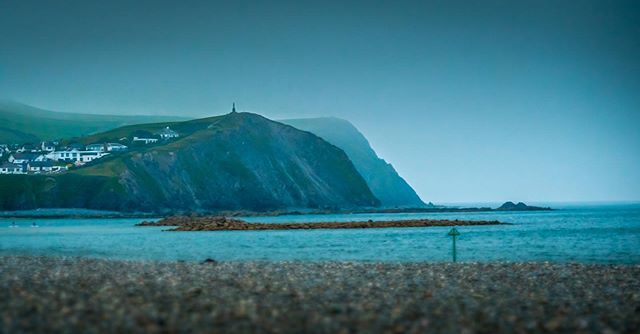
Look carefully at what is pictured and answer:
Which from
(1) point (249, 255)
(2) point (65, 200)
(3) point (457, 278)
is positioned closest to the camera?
(3) point (457, 278)

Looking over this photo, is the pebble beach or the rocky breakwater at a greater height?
the rocky breakwater

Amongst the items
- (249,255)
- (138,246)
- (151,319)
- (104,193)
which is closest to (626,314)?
(151,319)

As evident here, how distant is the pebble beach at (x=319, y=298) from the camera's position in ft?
47.5

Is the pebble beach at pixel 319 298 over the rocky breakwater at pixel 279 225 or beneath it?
beneath

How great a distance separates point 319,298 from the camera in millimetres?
20703

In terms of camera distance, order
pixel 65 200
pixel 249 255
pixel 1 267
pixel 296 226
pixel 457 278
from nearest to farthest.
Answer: pixel 457 278 → pixel 1 267 → pixel 249 255 → pixel 296 226 → pixel 65 200

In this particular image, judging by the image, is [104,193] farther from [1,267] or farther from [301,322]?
[301,322]

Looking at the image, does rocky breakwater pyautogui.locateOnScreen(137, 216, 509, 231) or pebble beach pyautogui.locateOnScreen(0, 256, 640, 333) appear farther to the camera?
rocky breakwater pyautogui.locateOnScreen(137, 216, 509, 231)

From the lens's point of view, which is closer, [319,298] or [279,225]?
[319,298]

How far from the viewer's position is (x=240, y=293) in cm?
2175

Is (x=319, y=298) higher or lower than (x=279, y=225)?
lower

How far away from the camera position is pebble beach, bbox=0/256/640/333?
14469mm

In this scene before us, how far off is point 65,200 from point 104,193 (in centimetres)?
1060

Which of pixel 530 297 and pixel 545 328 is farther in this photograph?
pixel 530 297
